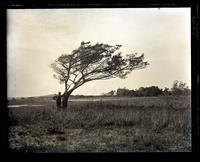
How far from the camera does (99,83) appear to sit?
169 cm

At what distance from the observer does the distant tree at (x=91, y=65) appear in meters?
1.69

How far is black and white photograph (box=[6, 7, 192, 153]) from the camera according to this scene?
65.9 inches

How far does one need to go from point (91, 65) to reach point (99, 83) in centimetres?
8

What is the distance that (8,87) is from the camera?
1670 millimetres

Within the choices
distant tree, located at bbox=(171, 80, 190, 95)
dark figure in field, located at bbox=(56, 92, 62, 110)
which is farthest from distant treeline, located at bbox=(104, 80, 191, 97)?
dark figure in field, located at bbox=(56, 92, 62, 110)

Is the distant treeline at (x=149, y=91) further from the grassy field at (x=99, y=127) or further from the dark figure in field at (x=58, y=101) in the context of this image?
the dark figure in field at (x=58, y=101)

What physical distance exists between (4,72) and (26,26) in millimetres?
197

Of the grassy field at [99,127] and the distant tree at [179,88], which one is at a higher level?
the distant tree at [179,88]

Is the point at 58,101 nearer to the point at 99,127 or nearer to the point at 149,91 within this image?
the point at 99,127

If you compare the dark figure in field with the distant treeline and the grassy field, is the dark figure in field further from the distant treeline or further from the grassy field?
the distant treeline

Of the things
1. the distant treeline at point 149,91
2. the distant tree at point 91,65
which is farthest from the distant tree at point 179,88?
the distant tree at point 91,65

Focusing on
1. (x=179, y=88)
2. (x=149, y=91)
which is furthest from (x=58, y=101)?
(x=179, y=88)
